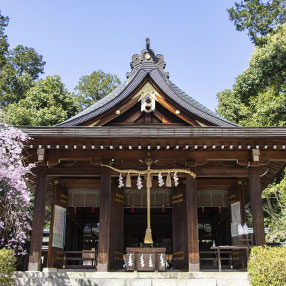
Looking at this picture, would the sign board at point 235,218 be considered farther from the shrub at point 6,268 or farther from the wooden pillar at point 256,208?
the shrub at point 6,268

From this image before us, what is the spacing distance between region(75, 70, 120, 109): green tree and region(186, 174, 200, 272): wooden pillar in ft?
82.3

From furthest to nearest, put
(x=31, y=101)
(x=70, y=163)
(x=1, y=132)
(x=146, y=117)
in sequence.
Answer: (x=31, y=101) → (x=146, y=117) → (x=70, y=163) → (x=1, y=132)

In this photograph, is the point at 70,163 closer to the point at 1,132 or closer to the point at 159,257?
the point at 1,132

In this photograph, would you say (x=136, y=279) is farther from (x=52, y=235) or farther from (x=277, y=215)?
(x=277, y=215)

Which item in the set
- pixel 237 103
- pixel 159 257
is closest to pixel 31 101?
pixel 237 103

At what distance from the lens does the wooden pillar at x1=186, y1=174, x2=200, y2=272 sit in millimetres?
8883

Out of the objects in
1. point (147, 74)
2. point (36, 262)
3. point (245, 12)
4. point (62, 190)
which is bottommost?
point (36, 262)

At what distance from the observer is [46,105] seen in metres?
26.2

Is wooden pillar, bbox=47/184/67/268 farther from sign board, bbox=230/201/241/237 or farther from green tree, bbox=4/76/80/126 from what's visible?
green tree, bbox=4/76/80/126

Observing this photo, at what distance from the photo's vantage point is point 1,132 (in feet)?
26.1

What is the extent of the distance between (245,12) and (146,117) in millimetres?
13289

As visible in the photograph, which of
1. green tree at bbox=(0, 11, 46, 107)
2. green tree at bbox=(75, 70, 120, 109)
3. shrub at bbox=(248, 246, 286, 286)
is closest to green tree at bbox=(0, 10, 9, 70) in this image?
green tree at bbox=(0, 11, 46, 107)

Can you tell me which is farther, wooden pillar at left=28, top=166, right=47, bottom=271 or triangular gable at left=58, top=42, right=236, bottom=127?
triangular gable at left=58, top=42, right=236, bottom=127

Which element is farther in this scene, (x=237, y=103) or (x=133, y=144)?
(x=237, y=103)
